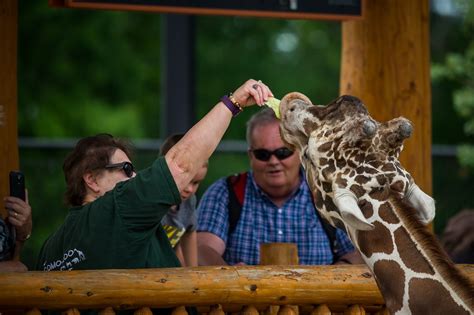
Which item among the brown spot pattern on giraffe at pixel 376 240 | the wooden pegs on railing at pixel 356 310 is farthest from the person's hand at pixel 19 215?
the brown spot pattern on giraffe at pixel 376 240

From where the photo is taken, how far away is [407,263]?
14.7 feet

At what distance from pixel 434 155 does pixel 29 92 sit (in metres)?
12.7

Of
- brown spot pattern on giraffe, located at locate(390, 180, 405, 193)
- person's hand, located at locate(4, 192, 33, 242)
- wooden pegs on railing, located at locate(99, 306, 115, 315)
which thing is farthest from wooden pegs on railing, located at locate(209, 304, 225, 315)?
person's hand, located at locate(4, 192, 33, 242)

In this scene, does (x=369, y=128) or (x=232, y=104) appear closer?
(x=369, y=128)

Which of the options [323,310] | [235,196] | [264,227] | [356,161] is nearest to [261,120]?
[235,196]

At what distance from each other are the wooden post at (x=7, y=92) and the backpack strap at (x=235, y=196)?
145 cm

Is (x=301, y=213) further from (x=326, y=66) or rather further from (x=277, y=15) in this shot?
(x=326, y=66)

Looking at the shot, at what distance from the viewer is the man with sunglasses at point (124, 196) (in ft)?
14.6

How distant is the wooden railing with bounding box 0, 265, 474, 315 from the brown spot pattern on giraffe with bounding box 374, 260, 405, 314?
506mm

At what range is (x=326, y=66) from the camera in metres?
24.1

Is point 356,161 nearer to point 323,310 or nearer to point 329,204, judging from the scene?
point 329,204

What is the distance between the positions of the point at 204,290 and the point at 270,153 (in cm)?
192

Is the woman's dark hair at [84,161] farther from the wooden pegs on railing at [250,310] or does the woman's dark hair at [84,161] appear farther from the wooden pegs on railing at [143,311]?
the wooden pegs on railing at [250,310]

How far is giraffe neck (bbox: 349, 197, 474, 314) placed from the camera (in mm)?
4416
